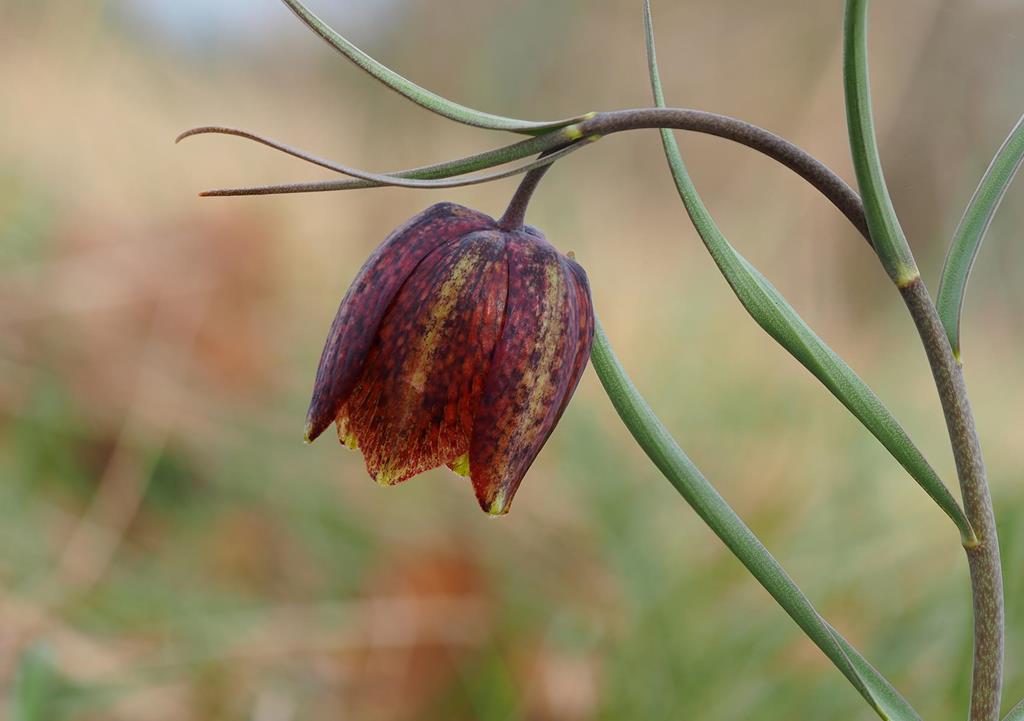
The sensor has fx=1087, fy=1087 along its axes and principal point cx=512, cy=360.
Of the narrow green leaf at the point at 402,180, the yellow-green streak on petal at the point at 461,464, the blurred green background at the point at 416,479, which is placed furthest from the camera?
the blurred green background at the point at 416,479

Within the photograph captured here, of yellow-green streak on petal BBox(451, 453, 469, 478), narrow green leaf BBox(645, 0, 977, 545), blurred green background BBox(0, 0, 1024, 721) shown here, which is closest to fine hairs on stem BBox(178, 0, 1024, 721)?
narrow green leaf BBox(645, 0, 977, 545)

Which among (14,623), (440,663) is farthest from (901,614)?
(14,623)

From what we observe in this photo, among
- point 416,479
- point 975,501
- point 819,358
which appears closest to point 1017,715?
point 975,501

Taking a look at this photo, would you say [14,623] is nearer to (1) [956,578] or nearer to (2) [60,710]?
(2) [60,710]

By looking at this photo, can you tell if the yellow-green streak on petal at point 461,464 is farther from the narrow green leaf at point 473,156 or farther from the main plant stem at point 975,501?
the main plant stem at point 975,501

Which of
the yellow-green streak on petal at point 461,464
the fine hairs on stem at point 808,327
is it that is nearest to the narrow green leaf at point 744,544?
the fine hairs on stem at point 808,327

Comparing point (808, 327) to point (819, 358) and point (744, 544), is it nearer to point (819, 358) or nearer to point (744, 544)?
point (819, 358)

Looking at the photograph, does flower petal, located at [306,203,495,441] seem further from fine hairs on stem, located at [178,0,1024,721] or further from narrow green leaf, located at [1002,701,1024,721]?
narrow green leaf, located at [1002,701,1024,721]
